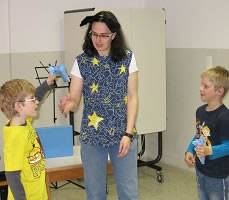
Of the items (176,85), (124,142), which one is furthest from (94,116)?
(176,85)

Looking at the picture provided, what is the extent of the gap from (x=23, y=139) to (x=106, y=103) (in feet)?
1.63

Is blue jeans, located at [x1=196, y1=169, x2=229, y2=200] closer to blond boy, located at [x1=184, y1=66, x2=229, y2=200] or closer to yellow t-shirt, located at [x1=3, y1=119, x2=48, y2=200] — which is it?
blond boy, located at [x1=184, y1=66, x2=229, y2=200]

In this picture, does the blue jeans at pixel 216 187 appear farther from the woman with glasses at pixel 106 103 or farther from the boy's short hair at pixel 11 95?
the boy's short hair at pixel 11 95

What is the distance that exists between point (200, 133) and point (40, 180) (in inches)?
35.2

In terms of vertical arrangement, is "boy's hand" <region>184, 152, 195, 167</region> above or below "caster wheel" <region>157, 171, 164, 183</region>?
above

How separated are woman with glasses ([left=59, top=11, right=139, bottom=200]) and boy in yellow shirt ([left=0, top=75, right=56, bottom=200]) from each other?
0.24 metres

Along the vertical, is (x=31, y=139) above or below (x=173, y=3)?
below

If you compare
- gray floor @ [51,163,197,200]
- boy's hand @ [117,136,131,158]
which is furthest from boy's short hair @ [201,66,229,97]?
gray floor @ [51,163,197,200]

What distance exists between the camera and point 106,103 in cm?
223

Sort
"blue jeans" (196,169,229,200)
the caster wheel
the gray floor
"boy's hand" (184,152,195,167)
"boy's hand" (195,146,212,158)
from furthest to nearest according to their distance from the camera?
1. the caster wheel
2. the gray floor
3. "boy's hand" (184,152,195,167)
4. "blue jeans" (196,169,229,200)
5. "boy's hand" (195,146,212,158)

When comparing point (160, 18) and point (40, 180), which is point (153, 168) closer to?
point (160, 18)

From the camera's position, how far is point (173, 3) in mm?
4305

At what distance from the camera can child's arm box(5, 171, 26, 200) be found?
1.88 m

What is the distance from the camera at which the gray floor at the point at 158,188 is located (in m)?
3.67
